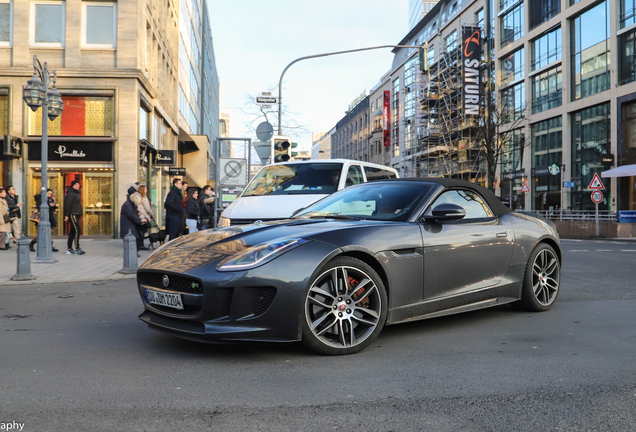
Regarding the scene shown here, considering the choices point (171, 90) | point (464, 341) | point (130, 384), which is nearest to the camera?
point (130, 384)

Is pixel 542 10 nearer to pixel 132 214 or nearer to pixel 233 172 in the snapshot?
pixel 233 172

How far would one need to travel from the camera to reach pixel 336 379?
359 centimetres

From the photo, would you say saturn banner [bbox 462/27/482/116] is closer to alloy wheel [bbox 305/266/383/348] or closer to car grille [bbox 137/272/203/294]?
alloy wheel [bbox 305/266/383/348]

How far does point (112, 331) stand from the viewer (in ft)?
16.9

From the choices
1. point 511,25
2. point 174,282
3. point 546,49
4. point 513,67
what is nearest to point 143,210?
point 174,282

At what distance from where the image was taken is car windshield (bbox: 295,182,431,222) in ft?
16.5

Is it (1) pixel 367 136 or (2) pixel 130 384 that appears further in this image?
(1) pixel 367 136

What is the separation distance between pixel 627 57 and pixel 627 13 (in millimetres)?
2171

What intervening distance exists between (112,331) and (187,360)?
1.45 m

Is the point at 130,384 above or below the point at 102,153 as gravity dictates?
below

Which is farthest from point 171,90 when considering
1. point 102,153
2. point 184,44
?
point 102,153

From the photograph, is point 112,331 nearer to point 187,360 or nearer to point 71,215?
point 187,360

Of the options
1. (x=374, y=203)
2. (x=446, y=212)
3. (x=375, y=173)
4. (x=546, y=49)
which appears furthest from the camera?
(x=546, y=49)

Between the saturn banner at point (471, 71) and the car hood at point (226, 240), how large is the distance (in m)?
39.1
